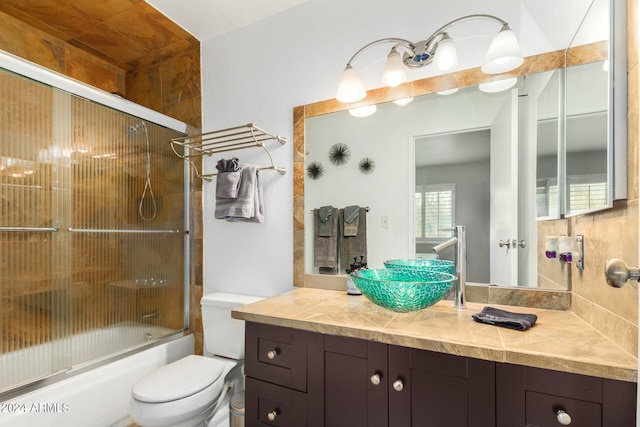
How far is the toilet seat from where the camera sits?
1.35m

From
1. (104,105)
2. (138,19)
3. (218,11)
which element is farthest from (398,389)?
(138,19)

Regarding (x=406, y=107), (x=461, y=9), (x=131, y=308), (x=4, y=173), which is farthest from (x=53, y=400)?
(x=461, y=9)

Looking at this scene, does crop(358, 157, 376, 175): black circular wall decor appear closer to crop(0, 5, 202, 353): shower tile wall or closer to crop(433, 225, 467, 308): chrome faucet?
crop(433, 225, 467, 308): chrome faucet

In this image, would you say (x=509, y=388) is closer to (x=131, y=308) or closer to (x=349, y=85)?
(x=349, y=85)

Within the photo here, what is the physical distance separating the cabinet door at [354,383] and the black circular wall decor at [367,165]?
0.87m

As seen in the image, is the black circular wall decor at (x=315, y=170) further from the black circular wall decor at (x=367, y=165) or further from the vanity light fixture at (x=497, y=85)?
the vanity light fixture at (x=497, y=85)

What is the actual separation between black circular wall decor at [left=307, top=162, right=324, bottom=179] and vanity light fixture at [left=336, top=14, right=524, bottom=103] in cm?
36

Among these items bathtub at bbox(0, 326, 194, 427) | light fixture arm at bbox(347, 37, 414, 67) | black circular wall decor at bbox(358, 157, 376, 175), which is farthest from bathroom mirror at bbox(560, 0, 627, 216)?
bathtub at bbox(0, 326, 194, 427)

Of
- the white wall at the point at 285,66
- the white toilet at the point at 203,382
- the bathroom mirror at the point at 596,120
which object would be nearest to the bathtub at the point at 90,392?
the white toilet at the point at 203,382

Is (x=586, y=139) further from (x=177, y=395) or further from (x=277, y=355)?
(x=177, y=395)

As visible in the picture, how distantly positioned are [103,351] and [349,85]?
194 centimetres

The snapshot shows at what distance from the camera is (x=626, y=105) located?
0.88 metres

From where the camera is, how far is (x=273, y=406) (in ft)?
3.89

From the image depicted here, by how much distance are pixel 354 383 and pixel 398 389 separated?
0.49 feet
